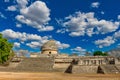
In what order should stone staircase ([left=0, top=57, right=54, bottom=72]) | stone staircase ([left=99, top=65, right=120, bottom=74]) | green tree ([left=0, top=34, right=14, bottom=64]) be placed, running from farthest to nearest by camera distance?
green tree ([left=0, top=34, right=14, bottom=64])
stone staircase ([left=0, top=57, right=54, bottom=72])
stone staircase ([left=99, top=65, right=120, bottom=74])

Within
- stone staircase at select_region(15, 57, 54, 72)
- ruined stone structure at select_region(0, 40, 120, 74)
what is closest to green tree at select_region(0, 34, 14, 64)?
ruined stone structure at select_region(0, 40, 120, 74)

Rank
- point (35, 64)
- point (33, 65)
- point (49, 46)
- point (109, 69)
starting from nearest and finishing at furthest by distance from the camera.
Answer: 1. point (109, 69)
2. point (33, 65)
3. point (35, 64)
4. point (49, 46)

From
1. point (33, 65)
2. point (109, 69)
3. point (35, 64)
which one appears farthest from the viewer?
point (35, 64)

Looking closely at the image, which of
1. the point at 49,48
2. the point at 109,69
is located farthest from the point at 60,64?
the point at 109,69

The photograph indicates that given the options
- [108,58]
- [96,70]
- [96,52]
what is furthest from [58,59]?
[96,52]

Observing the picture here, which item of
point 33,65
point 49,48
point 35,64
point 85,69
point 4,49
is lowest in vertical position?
point 85,69

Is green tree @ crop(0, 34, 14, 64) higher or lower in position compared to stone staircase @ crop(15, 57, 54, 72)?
higher

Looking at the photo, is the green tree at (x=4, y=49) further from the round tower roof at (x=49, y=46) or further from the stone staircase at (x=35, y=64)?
the round tower roof at (x=49, y=46)

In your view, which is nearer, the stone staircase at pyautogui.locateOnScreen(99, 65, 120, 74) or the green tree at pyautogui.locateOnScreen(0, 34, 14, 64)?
the stone staircase at pyautogui.locateOnScreen(99, 65, 120, 74)

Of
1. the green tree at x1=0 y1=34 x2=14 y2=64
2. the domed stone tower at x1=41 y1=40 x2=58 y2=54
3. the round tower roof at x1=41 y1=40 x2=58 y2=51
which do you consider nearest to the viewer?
the green tree at x1=0 y1=34 x2=14 y2=64

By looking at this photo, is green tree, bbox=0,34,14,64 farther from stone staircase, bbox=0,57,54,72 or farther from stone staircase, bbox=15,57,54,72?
stone staircase, bbox=15,57,54,72

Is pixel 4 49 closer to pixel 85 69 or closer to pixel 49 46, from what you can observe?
pixel 49 46

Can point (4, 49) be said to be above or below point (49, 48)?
below

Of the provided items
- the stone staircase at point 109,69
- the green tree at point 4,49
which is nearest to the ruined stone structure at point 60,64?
the stone staircase at point 109,69
